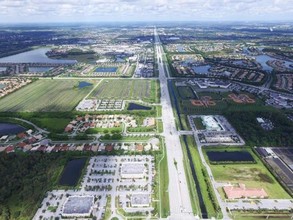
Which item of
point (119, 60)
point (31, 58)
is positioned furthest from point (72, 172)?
point (31, 58)

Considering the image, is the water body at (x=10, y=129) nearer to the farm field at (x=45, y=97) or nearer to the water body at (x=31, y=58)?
the farm field at (x=45, y=97)

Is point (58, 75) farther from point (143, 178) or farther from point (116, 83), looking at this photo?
point (143, 178)

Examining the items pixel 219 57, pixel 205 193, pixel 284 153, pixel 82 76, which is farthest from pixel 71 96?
pixel 219 57

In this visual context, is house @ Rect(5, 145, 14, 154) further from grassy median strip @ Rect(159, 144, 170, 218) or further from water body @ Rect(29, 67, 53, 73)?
water body @ Rect(29, 67, 53, 73)

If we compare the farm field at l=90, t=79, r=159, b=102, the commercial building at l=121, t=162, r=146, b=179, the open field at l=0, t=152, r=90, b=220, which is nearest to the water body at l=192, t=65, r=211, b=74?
the farm field at l=90, t=79, r=159, b=102

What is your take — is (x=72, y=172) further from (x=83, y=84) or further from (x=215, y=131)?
(x=83, y=84)

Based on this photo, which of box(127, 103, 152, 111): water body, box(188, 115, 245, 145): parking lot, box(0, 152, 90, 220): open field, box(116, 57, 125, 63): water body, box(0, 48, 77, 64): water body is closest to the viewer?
box(0, 152, 90, 220): open field

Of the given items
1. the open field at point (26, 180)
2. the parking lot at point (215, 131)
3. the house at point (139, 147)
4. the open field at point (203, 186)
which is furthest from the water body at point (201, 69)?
the open field at point (26, 180)
